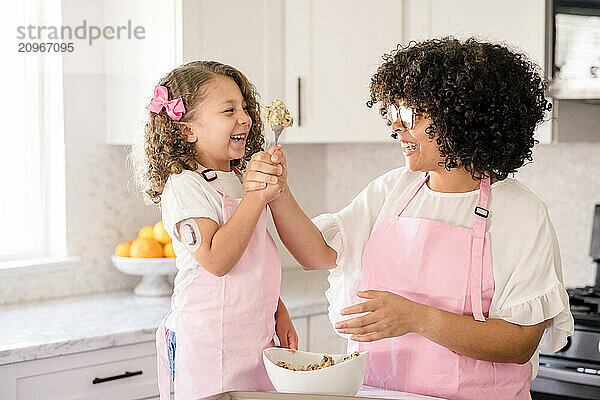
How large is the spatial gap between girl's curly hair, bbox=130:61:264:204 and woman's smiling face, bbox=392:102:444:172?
13.9 inches

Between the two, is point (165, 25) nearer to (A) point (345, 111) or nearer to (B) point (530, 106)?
(A) point (345, 111)

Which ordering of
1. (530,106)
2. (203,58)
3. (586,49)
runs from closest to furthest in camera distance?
1. (530,106)
2. (586,49)
3. (203,58)

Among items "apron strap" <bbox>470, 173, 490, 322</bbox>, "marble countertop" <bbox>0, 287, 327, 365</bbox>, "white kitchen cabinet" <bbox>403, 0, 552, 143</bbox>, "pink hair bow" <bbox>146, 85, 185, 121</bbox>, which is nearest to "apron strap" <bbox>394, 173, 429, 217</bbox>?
"apron strap" <bbox>470, 173, 490, 322</bbox>

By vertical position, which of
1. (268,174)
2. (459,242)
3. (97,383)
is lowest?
(97,383)

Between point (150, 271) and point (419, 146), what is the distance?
1.38 metres

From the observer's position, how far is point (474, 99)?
4.87 ft

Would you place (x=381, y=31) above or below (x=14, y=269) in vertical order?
above

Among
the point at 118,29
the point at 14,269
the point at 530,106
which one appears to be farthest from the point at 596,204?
the point at 14,269

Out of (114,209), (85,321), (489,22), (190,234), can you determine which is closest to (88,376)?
(85,321)

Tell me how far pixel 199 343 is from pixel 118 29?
1.58 meters

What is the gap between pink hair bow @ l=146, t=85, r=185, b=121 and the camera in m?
1.63

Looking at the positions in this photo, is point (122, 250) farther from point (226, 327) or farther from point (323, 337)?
point (226, 327)

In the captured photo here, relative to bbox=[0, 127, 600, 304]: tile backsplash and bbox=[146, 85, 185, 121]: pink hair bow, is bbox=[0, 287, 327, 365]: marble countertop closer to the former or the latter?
bbox=[0, 127, 600, 304]: tile backsplash

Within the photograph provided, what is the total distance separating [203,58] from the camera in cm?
260
